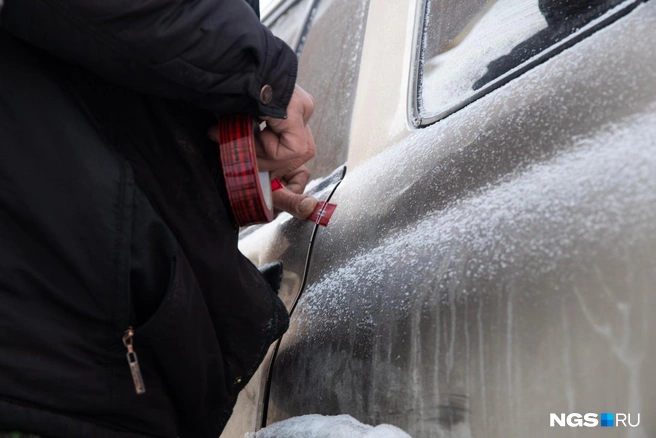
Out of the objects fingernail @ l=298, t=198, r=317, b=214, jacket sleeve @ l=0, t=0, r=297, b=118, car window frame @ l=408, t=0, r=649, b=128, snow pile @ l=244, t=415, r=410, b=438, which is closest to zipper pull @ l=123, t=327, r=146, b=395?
snow pile @ l=244, t=415, r=410, b=438

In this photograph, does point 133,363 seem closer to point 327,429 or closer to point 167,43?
point 327,429

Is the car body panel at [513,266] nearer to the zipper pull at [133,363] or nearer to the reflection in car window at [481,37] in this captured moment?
the reflection in car window at [481,37]

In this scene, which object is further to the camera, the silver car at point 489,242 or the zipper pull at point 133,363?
the zipper pull at point 133,363

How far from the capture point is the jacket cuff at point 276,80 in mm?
1043

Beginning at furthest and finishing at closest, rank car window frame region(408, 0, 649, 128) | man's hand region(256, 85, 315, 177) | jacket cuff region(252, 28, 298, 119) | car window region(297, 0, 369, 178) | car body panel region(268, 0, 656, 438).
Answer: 1. car window region(297, 0, 369, 178)
2. man's hand region(256, 85, 315, 177)
3. jacket cuff region(252, 28, 298, 119)
4. car window frame region(408, 0, 649, 128)
5. car body panel region(268, 0, 656, 438)

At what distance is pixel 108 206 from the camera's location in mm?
943

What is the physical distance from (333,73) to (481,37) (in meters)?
0.64

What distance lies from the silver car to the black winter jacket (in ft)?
0.85

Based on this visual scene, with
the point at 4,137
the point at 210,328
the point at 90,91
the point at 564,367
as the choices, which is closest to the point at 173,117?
the point at 90,91

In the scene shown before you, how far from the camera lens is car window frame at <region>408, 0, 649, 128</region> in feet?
2.63

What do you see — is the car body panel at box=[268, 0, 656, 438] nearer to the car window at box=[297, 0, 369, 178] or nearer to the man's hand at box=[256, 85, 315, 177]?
the man's hand at box=[256, 85, 315, 177]

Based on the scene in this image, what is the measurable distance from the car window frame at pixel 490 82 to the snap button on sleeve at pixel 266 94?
289 millimetres

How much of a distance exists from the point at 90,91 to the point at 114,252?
0.30 metres

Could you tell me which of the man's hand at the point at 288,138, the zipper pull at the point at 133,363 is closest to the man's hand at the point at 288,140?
the man's hand at the point at 288,138
